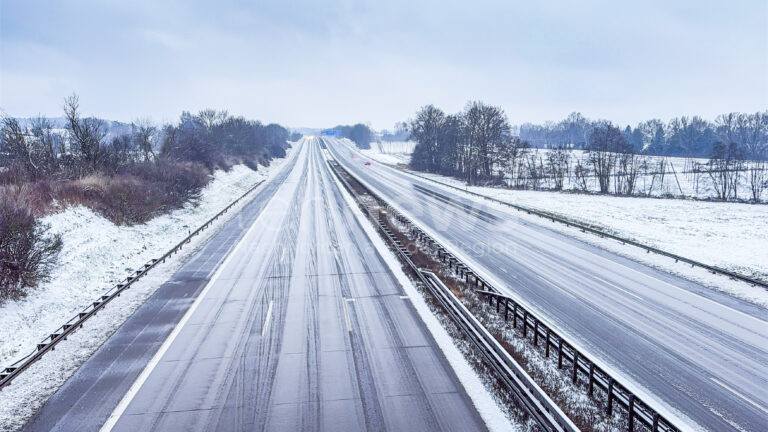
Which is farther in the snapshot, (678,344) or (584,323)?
(584,323)

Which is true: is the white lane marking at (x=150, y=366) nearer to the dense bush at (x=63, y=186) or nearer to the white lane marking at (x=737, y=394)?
the dense bush at (x=63, y=186)

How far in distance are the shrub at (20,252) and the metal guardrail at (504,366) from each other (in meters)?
16.8

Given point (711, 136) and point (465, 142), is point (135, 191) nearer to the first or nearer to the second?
point (465, 142)

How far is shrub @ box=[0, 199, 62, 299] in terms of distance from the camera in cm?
1471

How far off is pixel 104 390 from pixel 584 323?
15.6 metres

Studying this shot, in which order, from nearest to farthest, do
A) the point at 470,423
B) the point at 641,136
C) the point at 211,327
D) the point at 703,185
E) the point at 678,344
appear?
1. the point at 470,423
2. the point at 678,344
3. the point at 211,327
4. the point at 703,185
5. the point at 641,136

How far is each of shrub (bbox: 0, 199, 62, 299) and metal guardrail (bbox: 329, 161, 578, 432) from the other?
16778 millimetres

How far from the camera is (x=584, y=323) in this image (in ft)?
47.0

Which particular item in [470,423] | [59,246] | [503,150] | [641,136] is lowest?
[470,423]

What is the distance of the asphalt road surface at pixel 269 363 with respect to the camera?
8992mm

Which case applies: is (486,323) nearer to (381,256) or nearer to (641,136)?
(381,256)

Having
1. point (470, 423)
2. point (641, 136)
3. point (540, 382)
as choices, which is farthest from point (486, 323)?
point (641, 136)

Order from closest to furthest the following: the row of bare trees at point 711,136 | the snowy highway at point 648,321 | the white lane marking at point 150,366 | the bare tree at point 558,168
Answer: the white lane marking at point 150,366 → the snowy highway at point 648,321 → the bare tree at point 558,168 → the row of bare trees at point 711,136

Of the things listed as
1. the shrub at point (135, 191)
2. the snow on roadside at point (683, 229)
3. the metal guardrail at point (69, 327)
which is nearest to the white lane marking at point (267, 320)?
the metal guardrail at point (69, 327)
